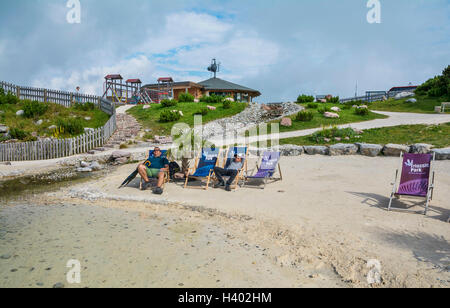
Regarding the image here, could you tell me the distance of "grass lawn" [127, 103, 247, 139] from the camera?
1864cm

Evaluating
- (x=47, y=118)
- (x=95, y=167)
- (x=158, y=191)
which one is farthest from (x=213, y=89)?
(x=158, y=191)

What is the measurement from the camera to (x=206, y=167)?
7902 millimetres

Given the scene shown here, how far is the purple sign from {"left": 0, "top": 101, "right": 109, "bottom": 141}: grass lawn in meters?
16.1

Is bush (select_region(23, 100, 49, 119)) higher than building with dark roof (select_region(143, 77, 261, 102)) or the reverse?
the reverse

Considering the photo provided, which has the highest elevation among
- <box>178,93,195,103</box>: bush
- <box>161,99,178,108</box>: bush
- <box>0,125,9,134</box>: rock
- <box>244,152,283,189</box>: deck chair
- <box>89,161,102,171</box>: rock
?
<box>178,93,195,103</box>: bush

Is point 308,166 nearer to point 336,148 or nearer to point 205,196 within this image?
point 336,148

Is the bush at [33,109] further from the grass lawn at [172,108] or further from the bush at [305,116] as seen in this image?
the bush at [305,116]

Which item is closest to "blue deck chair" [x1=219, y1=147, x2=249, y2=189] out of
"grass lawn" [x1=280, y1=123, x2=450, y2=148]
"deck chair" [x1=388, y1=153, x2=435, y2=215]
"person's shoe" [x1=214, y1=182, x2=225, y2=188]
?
"person's shoe" [x1=214, y1=182, x2=225, y2=188]

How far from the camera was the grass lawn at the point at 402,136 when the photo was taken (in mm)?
11820

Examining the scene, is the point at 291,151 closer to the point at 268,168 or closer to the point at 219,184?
the point at 268,168

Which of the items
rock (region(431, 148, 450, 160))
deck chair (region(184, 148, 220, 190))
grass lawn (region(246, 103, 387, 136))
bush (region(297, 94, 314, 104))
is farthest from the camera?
bush (region(297, 94, 314, 104))

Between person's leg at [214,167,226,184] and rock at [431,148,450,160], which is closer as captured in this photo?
person's leg at [214,167,226,184]

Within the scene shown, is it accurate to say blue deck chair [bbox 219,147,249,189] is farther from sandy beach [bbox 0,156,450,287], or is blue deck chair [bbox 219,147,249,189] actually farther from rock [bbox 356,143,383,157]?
rock [bbox 356,143,383,157]
